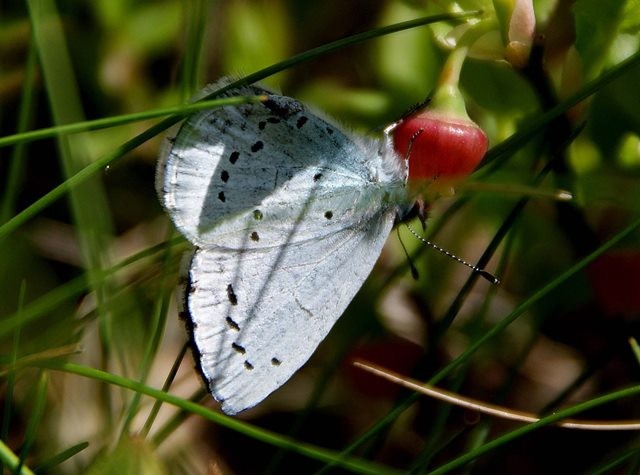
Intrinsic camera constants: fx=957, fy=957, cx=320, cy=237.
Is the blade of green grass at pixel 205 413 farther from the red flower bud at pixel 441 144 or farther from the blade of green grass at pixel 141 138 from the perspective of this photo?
the red flower bud at pixel 441 144

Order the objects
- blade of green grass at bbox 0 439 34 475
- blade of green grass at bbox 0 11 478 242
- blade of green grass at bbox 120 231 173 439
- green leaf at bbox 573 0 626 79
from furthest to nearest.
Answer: green leaf at bbox 573 0 626 79, blade of green grass at bbox 120 231 173 439, blade of green grass at bbox 0 11 478 242, blade of green grass at bbox 0 439 34 475

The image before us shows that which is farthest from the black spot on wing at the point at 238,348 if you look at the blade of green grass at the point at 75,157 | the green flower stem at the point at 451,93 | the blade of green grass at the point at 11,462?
the green flower stem at the point at 451,93

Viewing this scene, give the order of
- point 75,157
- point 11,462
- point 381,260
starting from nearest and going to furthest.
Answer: point 11,462, point 75,157, point 381,260

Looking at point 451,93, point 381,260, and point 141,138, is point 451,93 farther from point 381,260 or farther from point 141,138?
point 381,260

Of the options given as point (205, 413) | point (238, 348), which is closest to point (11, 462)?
point (205, 413)

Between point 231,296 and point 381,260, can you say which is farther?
point 381,260

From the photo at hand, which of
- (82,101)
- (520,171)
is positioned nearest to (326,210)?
(520,171)

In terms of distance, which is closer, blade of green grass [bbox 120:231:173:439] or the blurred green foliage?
blade of green grass [bbox 120:231:173:439]

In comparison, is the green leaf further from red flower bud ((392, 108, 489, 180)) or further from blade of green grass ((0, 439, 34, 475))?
blade of green grass ((0, 439, 34, 475))

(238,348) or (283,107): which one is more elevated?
(283,107)

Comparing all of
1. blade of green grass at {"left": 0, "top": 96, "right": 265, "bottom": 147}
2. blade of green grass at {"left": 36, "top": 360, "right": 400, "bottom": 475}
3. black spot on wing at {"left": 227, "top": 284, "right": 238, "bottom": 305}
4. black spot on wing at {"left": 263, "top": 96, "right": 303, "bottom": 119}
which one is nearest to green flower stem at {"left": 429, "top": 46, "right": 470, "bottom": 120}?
black spot on wing at {"left": 263, "top": 96, "right": 303, "bottom": 119}
